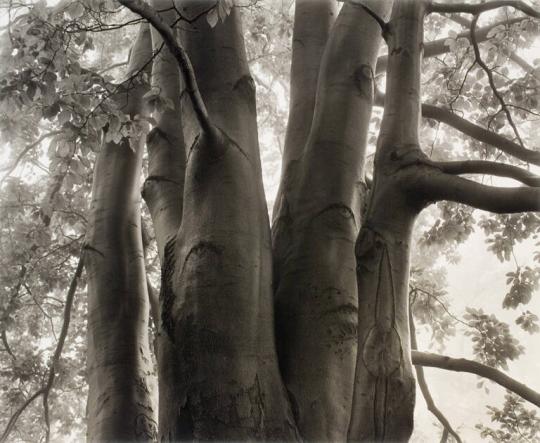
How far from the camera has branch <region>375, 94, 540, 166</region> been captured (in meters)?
2.39

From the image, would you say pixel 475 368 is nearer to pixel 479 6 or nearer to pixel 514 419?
pixel 479 6

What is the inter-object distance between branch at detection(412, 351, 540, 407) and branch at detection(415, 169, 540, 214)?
1.00 m

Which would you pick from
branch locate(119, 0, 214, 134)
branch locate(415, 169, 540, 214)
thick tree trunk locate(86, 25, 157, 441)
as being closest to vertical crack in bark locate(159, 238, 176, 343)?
branch locate(119, 0, 214, 134)

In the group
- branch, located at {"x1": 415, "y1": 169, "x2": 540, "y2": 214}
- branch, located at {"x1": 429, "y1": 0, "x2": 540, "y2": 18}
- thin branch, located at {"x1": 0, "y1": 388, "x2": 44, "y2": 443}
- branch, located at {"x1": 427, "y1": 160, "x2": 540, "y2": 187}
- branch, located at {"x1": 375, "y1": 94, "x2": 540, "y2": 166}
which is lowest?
thin branch, located at {"x1": 0, "y1": 388, "x2": 44, "y2": 443}

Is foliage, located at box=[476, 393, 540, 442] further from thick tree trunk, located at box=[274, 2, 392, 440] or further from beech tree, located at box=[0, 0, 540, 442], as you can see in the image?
thick tree trunk, located at box=[274, 2, 392, 440]

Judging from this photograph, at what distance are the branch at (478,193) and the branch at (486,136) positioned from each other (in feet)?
2.52

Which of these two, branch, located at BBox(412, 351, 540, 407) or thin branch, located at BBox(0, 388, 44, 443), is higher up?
branch, located at BBox(412, 351, 540, 407)

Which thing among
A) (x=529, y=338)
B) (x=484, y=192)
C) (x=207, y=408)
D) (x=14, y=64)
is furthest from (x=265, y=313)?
(x=529, y=338)

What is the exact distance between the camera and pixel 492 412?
4512mm

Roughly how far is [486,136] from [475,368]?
1.20 meters

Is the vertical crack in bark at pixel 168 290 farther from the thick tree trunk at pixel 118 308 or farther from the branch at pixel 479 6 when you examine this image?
the branch at pixel 479 6

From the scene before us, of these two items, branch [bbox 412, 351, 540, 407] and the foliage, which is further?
the foliage

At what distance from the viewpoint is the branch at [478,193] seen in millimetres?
1586

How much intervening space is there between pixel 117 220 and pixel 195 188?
1.10 meters
